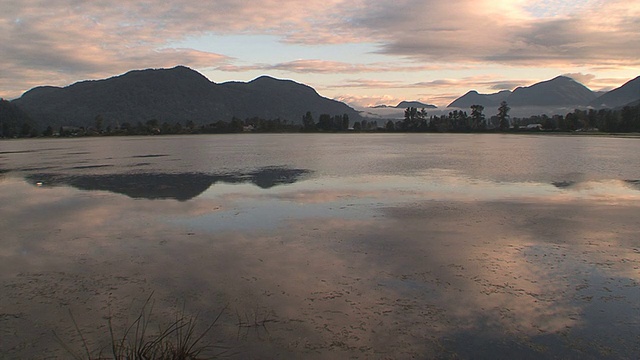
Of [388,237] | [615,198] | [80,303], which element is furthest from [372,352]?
[615,198]

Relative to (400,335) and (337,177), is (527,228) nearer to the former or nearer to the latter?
(400,335)

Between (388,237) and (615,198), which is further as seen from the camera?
(615,198)

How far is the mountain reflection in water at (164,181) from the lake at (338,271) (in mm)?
765

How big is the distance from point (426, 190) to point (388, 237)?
874cm

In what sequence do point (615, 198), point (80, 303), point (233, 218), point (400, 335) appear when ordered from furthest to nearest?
point (615, 198)
point (233, 218)
point (80, 303)
point (400, 335)

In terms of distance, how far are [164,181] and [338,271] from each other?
17.3 m

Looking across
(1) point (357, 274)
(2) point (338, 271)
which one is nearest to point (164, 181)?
(2) point (338, 271)

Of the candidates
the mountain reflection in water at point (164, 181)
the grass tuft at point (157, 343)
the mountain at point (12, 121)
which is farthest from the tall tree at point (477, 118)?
the grass tuft at point (157, 343)

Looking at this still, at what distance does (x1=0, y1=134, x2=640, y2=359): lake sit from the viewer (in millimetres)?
6711

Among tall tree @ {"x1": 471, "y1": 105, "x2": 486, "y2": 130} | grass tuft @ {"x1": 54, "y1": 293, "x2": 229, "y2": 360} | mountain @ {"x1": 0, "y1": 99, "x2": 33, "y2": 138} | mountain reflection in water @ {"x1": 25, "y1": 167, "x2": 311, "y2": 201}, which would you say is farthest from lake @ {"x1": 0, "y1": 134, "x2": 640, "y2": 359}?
tall tree @ {"x1": 471, "y1": 105, "x2": 486, "y2": 130}

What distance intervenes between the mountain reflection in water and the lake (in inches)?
30.1

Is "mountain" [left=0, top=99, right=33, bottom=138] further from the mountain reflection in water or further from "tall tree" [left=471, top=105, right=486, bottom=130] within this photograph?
"tall tree" [left=471, top=105, right=486, bottom=130]

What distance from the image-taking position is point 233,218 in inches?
592

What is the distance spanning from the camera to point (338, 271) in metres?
9.66
